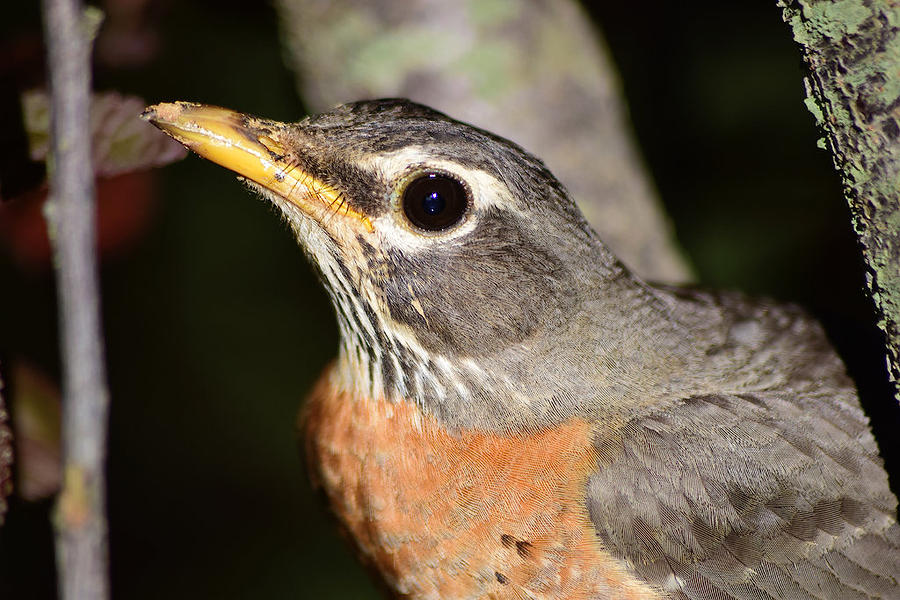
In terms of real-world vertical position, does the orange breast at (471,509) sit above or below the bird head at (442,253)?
below

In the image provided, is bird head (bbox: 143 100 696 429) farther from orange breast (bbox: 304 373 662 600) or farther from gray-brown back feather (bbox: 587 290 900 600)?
gray-brown back feather (bbox: 587 290 900 600)

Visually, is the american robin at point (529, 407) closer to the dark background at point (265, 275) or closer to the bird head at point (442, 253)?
the bird head at point (442, 253)

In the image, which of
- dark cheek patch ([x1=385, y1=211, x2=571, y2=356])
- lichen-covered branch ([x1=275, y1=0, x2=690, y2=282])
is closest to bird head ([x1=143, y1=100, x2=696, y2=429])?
dark cheek patch ([x1=385, y1=211, x2=571, y2=356])

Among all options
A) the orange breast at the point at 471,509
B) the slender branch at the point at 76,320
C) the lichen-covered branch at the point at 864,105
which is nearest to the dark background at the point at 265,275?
the orange breast at the point at 471,509

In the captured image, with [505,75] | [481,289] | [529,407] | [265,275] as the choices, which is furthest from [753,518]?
[265,275]

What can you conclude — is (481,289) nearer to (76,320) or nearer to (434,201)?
(434,201)

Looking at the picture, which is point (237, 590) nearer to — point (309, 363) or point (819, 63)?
point (309, 363)

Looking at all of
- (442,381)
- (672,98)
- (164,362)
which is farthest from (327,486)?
(672,98)
